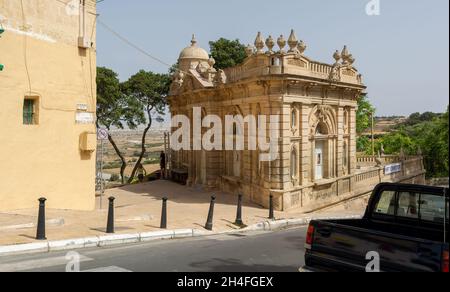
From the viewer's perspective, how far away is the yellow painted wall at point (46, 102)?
12.0 m

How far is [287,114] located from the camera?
55.6ft

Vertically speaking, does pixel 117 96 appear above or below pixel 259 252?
above

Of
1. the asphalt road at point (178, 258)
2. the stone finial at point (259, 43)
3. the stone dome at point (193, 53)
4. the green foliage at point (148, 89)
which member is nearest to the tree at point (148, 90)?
the green foliage at point (148, 89)

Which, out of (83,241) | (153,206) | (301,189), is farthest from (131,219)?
(301,189)

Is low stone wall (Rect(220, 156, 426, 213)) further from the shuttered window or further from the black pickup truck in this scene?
the black pickup truck

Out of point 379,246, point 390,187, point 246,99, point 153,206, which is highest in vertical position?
point 246,99

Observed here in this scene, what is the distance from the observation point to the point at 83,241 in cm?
910

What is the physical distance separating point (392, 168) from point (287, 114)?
12361mm

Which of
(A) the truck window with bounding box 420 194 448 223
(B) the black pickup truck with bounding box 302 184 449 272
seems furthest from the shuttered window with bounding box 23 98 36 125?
(A) the truck window with bounding box 420 194 448 223

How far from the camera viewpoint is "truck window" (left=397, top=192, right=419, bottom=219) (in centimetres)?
591

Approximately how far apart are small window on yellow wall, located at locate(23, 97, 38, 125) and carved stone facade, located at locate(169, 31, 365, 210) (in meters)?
8.17
